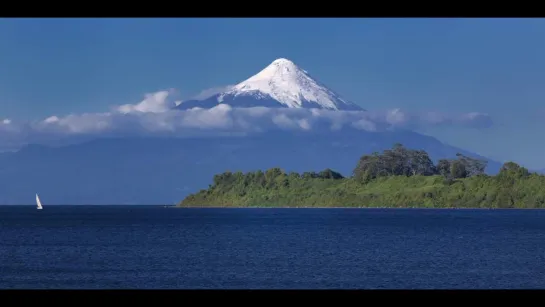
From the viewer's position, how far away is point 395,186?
554ft

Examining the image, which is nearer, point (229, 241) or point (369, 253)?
point (369, 253)

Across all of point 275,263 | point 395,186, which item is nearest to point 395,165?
point 395,186

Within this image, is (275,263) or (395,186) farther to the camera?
(395,186)

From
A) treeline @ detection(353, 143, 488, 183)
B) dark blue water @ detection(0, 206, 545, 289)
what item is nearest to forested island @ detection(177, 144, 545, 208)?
treeline @ detection(353, 143, 488, 183)

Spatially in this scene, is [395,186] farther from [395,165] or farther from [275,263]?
[275,263]

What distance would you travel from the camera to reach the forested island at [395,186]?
531 ft

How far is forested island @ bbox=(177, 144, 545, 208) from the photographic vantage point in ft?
531

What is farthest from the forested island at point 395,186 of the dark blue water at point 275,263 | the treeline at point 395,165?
the dark blue water at point 275,263

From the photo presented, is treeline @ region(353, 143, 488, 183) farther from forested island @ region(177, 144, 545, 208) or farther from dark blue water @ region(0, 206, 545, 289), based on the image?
dark blue water @ region(0, 206, 545, 289)

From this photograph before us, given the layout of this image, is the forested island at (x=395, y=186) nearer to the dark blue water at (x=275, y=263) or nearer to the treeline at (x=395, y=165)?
the treeline at (x=395, y=165)
